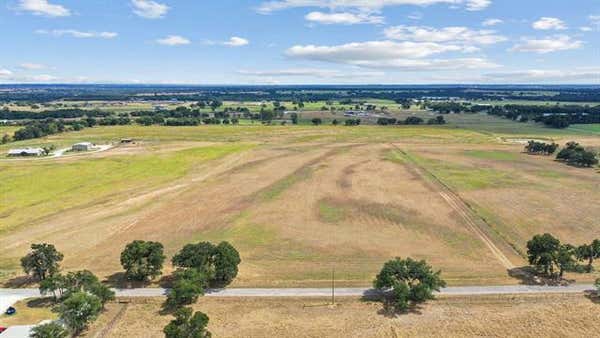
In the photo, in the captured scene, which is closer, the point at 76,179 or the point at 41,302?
the point at 41,302

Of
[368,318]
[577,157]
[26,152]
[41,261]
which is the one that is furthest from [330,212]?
[26,152]

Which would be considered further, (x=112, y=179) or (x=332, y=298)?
(x=112, y=179)

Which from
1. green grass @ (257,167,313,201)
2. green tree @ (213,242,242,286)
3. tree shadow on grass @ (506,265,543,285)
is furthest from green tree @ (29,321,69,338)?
green grass @ (257,167,313,201)

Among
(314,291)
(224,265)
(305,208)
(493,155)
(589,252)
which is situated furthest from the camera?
(493,155)

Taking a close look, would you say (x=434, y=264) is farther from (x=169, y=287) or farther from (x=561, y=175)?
(x=561, y=175)

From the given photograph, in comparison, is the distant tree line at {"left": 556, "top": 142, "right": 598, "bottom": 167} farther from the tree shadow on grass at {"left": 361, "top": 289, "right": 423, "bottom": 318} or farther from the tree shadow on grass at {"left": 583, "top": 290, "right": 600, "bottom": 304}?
the tree shadow on grass at {"left": 361, "top": 289, "right": 423, "bottom": 318}

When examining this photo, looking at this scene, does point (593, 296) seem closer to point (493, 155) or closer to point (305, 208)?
point (305, 208)

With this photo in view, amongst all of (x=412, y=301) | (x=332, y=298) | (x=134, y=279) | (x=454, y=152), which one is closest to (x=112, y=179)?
(x=134, y=279)
